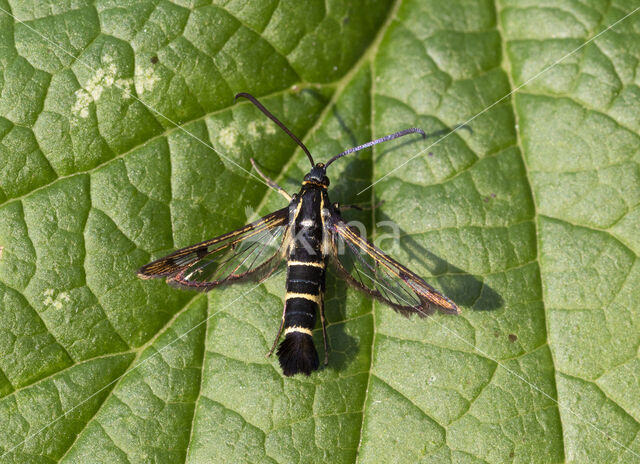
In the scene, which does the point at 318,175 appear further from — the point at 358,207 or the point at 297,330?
the point at 297,330

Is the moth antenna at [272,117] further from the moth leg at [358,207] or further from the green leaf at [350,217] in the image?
the moth leg at [358,207]

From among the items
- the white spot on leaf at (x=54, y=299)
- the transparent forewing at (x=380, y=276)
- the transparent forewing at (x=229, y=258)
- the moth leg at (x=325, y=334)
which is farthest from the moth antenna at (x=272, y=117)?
the white spot on leaf at (x=54, y=299)

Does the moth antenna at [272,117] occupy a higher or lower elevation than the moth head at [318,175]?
higher

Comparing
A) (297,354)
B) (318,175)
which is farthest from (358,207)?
(297,354)

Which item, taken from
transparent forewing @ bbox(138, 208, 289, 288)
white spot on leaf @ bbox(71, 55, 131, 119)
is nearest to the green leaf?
white spot on leaf @ bbox(71, 55, 131, 119)

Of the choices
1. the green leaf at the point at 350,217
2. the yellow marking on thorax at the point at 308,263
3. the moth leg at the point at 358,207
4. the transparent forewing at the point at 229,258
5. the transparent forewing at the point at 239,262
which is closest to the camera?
the green leaf at the point at 350,217

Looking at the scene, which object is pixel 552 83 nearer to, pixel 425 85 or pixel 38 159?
pixel 425 85

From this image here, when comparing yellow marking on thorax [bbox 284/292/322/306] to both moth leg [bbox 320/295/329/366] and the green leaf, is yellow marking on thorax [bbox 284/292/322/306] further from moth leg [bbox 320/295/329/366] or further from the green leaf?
the green leaf

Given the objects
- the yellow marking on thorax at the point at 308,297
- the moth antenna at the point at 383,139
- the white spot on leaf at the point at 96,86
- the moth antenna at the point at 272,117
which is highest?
the white spot on leaf at the point at 96,86
